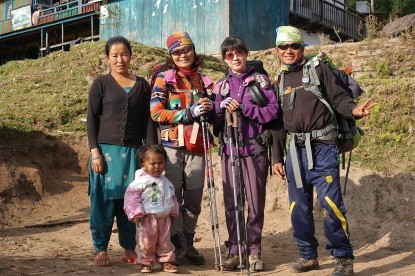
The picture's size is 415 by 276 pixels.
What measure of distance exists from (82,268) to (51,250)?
1067 millimetres

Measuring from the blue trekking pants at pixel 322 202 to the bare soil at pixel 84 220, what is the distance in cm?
35

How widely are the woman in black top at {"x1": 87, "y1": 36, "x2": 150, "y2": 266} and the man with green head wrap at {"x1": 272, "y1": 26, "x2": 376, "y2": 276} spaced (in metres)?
1.38

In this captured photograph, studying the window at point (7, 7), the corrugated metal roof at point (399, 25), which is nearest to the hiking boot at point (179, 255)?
the corrugated metal roof at point (399, 25)

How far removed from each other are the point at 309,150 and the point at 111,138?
72.4 inches

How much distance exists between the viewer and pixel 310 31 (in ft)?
67.1

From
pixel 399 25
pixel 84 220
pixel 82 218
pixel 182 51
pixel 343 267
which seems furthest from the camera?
pixel 399 25

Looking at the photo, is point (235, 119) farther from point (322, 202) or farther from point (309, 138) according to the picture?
point (322, 202)

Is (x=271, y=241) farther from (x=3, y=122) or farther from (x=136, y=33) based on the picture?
(x=136, y=33)

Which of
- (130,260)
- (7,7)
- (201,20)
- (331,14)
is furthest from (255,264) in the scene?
(7,7)

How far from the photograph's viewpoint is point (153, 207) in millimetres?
5043

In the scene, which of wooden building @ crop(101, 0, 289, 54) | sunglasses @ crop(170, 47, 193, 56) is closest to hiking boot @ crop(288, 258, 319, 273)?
sunglasses @ crop(170, 47, 193, 56)

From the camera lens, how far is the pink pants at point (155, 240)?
199 inches

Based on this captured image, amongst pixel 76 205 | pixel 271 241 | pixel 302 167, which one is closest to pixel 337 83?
pixel 302 167

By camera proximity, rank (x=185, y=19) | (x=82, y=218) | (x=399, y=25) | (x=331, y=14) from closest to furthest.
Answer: (x=82, y=218) < (x=399, y=25) < (x=185, y=19) < (x=331, y=14)
